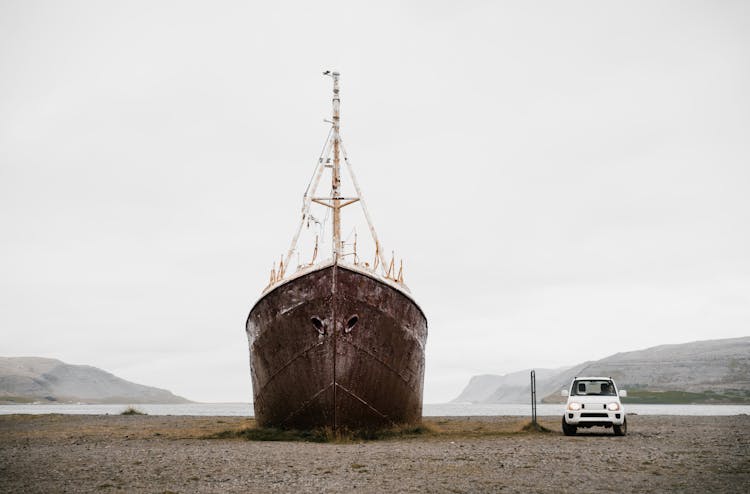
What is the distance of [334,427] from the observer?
1753cm

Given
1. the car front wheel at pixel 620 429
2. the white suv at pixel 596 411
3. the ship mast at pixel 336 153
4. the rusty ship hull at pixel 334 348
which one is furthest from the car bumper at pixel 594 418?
the ship mast at pixel 336 153

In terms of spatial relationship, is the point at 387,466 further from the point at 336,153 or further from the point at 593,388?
the point at 336,153

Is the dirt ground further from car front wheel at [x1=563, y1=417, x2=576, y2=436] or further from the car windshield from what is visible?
the car windshield

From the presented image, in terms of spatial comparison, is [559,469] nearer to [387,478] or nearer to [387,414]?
[387,478]

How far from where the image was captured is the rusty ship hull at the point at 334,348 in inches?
690

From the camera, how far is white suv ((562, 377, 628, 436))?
19.0 m

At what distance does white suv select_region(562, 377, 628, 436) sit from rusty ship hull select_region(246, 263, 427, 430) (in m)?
5.09

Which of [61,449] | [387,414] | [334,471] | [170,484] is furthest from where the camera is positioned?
[387,414]

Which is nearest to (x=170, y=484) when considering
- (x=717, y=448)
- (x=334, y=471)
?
(x=334, y=471)

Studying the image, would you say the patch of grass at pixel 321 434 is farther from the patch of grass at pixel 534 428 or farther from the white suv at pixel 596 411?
the white suv at pixel 596 411

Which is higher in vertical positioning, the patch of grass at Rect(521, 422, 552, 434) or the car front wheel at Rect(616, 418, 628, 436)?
the car front wheel at Rect(616, 418, 628, 436)

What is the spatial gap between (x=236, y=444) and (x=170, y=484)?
7418mm

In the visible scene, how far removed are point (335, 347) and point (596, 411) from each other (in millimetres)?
8014

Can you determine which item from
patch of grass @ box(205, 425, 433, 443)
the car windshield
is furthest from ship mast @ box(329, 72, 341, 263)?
the car windshield
